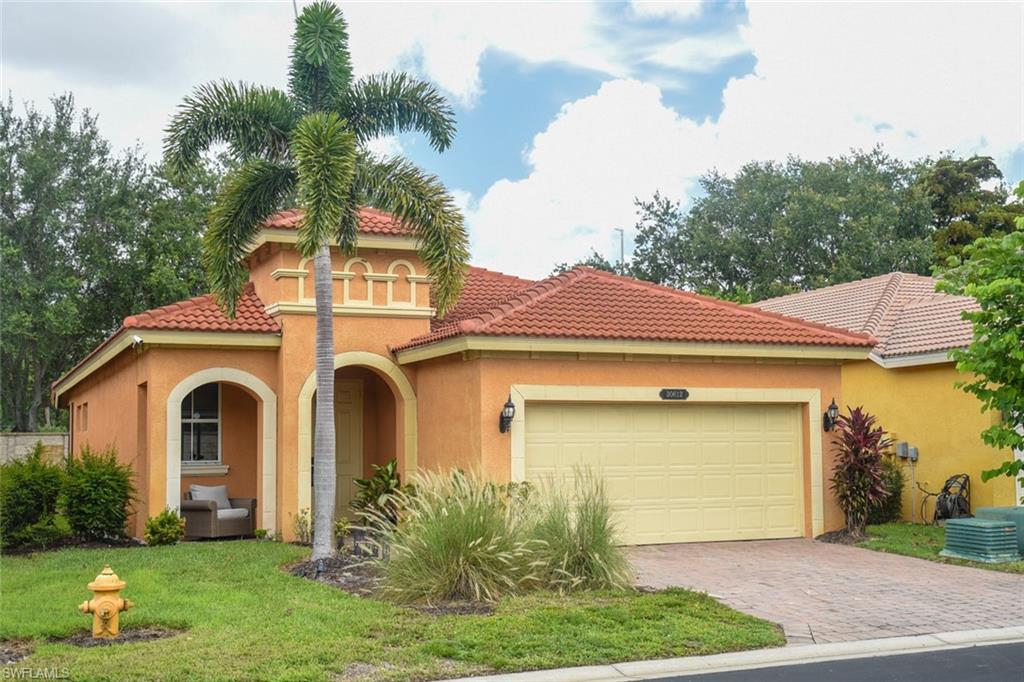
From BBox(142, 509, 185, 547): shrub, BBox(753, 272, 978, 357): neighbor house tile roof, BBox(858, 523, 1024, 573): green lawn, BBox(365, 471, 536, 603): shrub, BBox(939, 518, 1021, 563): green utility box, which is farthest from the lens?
BBox(753, 272, 978, 357): neighbor house tile roof

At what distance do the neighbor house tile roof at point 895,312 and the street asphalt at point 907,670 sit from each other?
992 cm

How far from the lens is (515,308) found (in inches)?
628

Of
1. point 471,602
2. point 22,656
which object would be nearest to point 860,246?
point 471,602

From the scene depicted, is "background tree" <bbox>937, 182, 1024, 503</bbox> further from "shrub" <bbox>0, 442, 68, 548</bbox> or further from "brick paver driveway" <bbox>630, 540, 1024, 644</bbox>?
"shrub" <bbox>0, 442, 68, 548</bbox>

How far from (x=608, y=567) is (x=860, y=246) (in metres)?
30.7

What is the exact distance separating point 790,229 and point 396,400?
26.8 metres

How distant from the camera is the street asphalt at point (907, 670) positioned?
26.7ft

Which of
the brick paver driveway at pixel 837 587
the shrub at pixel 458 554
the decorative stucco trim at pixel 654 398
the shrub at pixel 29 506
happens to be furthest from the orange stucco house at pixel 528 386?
the shrub at pixel 458 554

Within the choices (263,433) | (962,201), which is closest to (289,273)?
(263,433)

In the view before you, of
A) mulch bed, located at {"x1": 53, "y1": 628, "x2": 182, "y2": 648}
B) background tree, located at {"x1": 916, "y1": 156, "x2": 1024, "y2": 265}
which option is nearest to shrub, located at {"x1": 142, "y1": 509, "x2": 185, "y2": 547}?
mulch bed, located at {"x1": 53, "y1": 628, "x2": 182, "y2": 648}

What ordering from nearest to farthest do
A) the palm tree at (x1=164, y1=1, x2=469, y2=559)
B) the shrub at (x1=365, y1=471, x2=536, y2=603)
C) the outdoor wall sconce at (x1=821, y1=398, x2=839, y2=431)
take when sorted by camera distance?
the shrub at (x1=365, y1=471, x2=536, y2=603), the palm tree at (x1=164, y1=1, x2=469, y2=559), the outdoor wall sconce at (x1=821, y1=398, x2=839, y2=431)

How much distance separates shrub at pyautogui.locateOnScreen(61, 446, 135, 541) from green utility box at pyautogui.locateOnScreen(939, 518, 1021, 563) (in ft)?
40.6

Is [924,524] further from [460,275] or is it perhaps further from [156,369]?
[156,369]

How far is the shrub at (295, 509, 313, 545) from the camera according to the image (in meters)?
16.6
